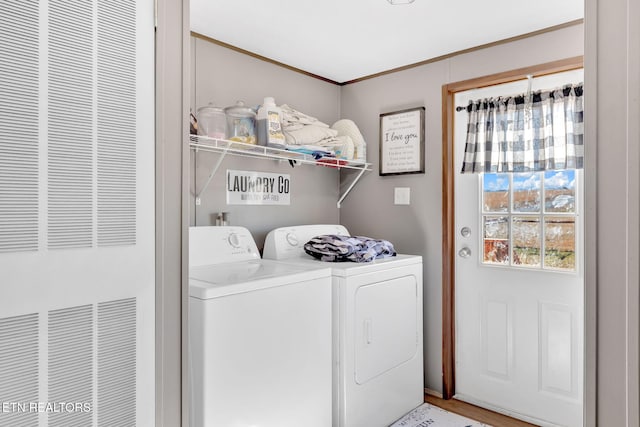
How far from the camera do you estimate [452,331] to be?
2.61 m

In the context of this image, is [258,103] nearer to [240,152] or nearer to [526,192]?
[240,152]

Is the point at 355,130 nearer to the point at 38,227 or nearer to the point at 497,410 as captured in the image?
the point at 497,410

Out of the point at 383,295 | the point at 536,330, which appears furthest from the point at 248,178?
the point at 536,330

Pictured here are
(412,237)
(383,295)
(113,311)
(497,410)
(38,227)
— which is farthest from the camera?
(412,237)

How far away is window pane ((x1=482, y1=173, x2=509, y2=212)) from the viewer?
2.46m

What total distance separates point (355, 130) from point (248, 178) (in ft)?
2.73

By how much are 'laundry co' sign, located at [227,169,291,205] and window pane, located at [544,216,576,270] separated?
5.24 feet

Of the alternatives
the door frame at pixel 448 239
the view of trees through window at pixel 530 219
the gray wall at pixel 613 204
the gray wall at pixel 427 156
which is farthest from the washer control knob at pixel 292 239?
the gray wall at pixel 613 204

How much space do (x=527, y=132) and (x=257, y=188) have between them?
163cm

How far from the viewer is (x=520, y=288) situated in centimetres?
240

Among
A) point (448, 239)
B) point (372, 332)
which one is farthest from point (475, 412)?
point (448, 239)

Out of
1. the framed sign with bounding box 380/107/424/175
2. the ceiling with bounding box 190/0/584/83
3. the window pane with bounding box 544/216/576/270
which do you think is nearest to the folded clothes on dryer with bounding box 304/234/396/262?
the framed sign with bounding box 380/107/424/175

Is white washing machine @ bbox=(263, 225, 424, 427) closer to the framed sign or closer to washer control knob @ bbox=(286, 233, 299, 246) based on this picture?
washer control knob @ bbox=(286, 233, 299, 246)

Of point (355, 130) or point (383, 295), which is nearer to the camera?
point (383, 295)
